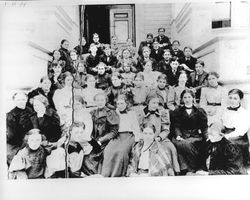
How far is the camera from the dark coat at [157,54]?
1.35 meters

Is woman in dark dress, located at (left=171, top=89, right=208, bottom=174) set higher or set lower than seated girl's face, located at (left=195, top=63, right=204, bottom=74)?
lower

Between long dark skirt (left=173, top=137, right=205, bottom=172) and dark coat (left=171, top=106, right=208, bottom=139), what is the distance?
0.02 metres

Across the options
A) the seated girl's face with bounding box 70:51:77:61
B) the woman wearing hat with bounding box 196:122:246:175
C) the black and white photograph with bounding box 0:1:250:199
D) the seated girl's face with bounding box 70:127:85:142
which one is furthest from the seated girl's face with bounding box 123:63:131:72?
the woman wearing hat with bounding box 196:122:246:175

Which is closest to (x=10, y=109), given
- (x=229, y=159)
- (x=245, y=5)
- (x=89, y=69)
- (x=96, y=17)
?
(x=89, y=69)

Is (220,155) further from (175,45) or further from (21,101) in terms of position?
(21,101)

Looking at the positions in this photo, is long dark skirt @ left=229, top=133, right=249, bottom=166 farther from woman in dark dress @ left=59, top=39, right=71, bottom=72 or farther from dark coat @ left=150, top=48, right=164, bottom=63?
woman in dark dress @ left=59, top=39, right=71, bottom=72

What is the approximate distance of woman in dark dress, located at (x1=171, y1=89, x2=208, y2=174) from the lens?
4.39 feet

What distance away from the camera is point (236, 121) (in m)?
1.34

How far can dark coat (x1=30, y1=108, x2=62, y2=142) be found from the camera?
1350 millimetres

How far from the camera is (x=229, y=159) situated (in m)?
1.34

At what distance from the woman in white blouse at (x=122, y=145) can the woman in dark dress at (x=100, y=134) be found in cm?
2

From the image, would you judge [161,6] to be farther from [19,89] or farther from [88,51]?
[19,89]

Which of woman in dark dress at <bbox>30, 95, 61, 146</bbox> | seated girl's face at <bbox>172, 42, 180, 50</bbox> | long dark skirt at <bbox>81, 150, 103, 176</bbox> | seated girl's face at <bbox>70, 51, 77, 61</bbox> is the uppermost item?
seated girl's face at <bbox>172, 42, 180, 50</bbox>

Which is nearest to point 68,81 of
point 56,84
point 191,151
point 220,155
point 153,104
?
point 56,84
